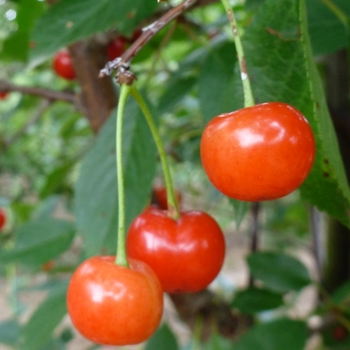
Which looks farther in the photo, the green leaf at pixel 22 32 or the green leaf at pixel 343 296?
the green leaf at pixel 22 32

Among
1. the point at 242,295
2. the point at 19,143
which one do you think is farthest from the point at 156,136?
the point at 19,143

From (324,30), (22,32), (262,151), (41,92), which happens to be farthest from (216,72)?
(22,32)

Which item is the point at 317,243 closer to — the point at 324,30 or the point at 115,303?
the point at 324,30

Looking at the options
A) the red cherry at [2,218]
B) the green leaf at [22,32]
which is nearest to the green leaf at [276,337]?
the green leaf at [22,32]

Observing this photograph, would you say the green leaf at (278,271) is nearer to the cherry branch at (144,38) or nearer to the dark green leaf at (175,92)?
the dark green leaf at (175,92)

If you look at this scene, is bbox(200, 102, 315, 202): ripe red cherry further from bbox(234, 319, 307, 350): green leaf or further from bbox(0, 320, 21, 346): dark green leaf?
bbox(0, 320, 21, 346): dark green leaf

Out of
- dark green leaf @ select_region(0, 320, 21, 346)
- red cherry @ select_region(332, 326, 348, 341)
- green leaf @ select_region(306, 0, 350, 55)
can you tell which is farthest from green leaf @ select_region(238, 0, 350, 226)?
dark green leaf @ select_region(0, 320, 21, 346)
